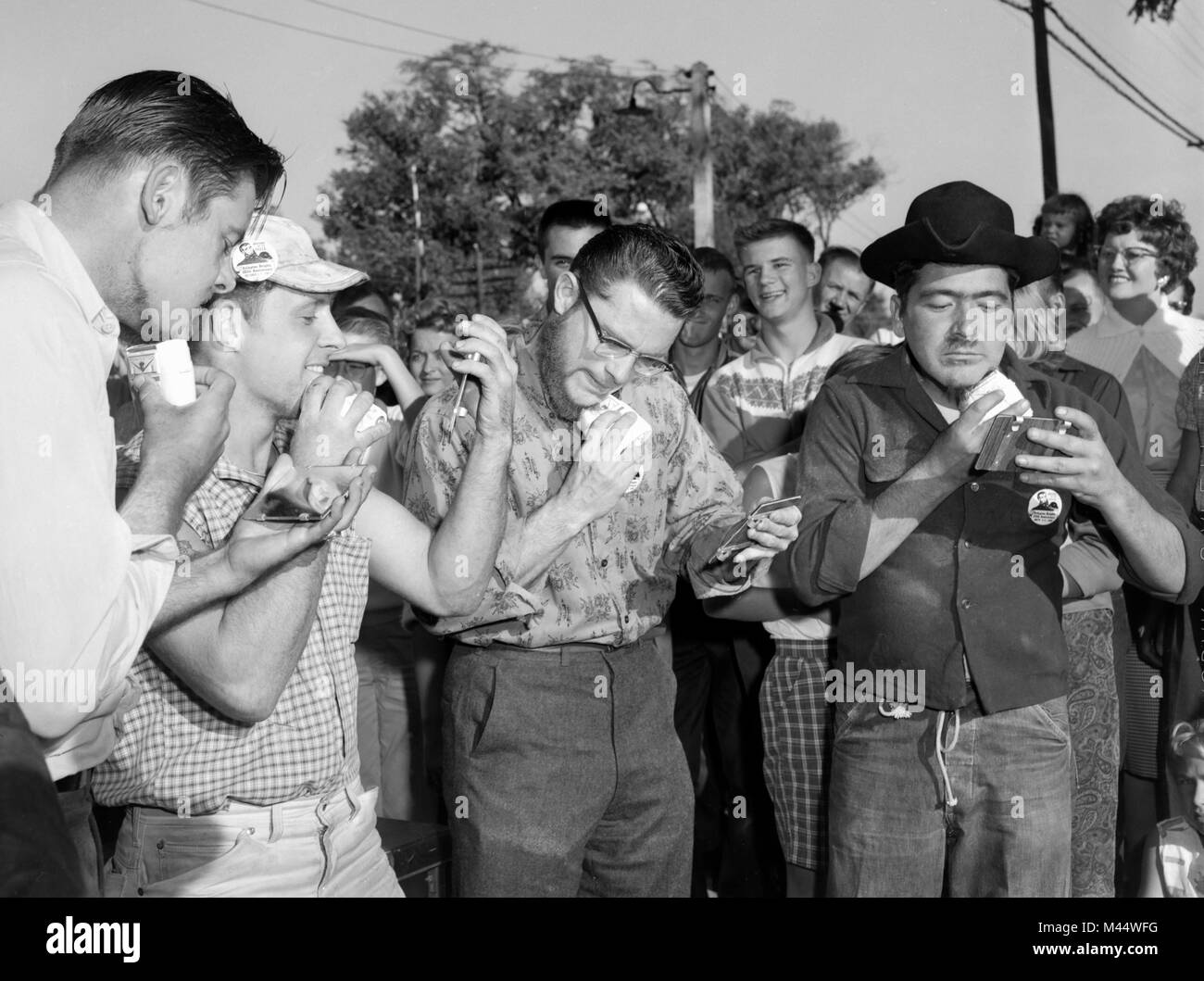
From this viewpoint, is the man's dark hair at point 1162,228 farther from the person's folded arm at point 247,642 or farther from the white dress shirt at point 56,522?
the white dress shirt at point 56,522

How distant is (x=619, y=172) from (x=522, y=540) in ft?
29.8

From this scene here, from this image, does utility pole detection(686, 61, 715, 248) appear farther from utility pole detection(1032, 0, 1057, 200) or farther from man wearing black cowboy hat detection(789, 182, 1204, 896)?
man wearing black cowboy hat detection(789, 182, 1204, 896)

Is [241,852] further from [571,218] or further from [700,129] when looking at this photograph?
[700,129]

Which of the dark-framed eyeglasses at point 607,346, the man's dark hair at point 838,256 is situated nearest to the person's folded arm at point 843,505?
the dark-framed eyeglasses at point 607,346

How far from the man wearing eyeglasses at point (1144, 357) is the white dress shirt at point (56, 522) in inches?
119

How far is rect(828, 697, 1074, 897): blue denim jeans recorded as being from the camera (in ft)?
8.23

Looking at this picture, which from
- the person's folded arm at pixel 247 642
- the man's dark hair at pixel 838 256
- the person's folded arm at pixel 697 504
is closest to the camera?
the person's folded arm at pixel 247 642

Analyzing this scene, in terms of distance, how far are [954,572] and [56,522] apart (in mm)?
1855

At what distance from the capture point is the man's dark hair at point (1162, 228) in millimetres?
3871

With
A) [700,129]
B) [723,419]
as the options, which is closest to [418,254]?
[700,129]

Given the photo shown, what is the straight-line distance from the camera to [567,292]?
9.53 ft

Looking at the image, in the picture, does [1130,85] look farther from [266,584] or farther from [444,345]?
[266,584]

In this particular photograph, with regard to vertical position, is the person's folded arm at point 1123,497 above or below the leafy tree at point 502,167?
below
